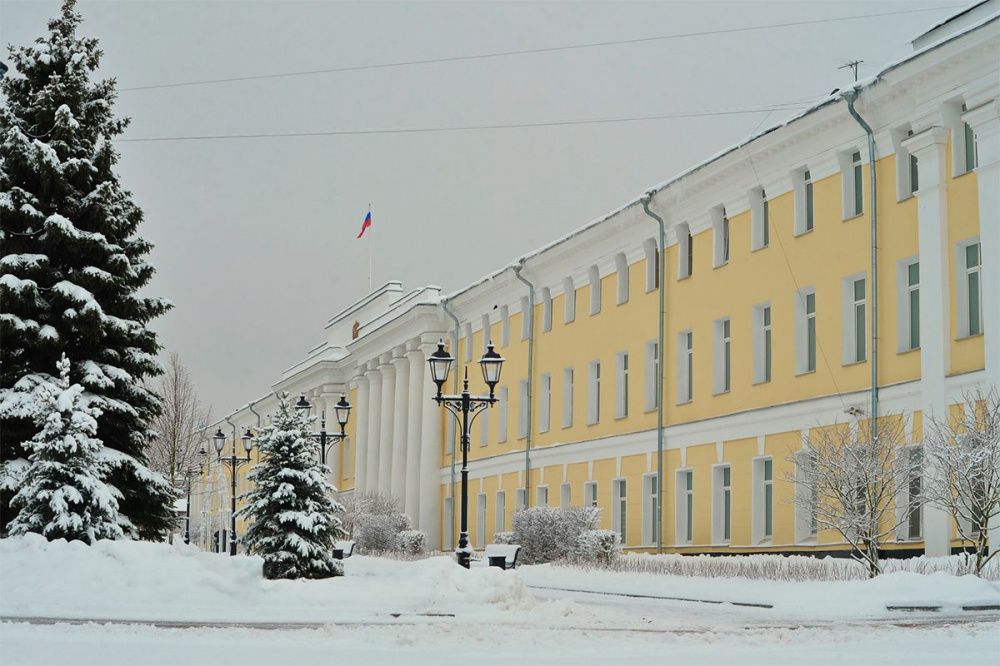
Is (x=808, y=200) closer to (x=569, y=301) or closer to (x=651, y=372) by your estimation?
(x=651, y=372)

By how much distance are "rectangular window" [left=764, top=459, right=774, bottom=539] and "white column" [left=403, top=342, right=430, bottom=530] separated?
1054 inches

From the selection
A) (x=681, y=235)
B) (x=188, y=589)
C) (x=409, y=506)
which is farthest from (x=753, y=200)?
(x=409, y=506)

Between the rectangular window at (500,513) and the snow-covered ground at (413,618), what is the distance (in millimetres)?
26181

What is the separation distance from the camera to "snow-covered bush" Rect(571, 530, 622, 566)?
111 ft

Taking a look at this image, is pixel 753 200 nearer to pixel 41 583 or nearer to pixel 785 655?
pixel 41 583

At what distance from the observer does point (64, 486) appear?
816 inches

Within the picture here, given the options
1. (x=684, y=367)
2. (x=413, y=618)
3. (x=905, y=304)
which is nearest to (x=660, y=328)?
(x=684, y=367)

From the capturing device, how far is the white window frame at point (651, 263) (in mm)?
38688

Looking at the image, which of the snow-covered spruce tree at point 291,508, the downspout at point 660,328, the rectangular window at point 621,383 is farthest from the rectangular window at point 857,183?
the snow-covered spruce tree at point 291,508

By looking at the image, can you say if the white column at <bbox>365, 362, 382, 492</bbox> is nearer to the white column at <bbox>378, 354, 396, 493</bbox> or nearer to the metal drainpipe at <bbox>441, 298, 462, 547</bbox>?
the white column at <bbox>378, 354, 396, 493</bbox>

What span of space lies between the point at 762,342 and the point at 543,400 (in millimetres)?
14478

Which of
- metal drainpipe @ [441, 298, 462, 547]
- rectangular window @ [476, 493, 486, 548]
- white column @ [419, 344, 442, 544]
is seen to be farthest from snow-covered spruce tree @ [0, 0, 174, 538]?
white column @ [419, 344, 442, 544]

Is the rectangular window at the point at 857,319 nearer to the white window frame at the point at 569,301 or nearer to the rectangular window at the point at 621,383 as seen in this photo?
the rectangular window at the point at 621,383

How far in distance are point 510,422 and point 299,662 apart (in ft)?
126
